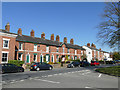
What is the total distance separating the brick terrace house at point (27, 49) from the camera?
2683cm

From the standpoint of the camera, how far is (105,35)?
23.7 metres

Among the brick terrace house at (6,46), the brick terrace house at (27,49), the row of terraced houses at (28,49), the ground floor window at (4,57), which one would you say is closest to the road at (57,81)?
the row of terraced houses at (28,49)

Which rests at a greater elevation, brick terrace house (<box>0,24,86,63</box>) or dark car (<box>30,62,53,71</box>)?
brick terrace house (<box>0,24,86,63</box>)

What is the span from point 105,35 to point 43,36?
80.2 ft

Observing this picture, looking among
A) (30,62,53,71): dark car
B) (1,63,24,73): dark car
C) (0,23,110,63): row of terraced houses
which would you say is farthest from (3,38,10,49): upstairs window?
(1,63,24,73): dark car

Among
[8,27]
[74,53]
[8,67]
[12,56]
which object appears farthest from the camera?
[74,53]

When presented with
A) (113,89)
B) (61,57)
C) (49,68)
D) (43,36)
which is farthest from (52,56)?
(113,89)

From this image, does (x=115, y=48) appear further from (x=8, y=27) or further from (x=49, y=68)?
(x=8, y=27)

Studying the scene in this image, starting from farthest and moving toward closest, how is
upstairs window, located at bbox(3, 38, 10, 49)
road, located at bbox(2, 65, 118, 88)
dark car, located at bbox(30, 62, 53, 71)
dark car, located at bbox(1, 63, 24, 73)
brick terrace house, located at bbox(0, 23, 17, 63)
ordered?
upstairs window, located at bbox(3, 38, 10, 49)
brick terrace house, located at bbox(0, 23, 17, 63)
dark car, located at bbox(30, 62, 53, 71)
dark car, located at bbox(1, 63, 24, 73)
road, located at bbox(2, 65, 118, 88)

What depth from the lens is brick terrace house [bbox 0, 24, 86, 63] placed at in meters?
26.8

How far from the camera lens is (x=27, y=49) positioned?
33531mm

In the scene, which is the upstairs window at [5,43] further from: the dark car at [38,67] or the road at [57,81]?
the road at [57,81]

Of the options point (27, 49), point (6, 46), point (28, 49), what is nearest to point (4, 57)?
point (6, 46)

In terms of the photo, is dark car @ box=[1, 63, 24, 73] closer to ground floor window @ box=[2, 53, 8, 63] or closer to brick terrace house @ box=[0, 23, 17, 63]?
brick terrace house @ box=[0, 23, 17, 63]
